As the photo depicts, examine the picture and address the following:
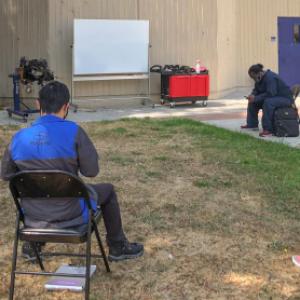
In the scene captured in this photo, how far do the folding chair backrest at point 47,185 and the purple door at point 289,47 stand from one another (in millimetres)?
13939

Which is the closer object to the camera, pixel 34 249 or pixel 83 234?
pixel 83 234

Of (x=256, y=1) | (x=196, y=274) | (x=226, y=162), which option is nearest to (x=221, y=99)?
(x=256, y=1)

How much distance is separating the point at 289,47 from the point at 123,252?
44.1 ft

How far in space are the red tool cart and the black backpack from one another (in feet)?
14.2

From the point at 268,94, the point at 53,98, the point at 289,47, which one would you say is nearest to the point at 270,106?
the point at 268,94

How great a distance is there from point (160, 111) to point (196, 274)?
844 cm

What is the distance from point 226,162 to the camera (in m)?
7.04

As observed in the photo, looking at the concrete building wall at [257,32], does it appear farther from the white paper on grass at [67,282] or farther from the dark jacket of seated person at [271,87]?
the white paper on grass at [67,282]

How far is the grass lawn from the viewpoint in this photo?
12.3 feet

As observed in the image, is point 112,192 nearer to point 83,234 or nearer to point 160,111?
point 83,234

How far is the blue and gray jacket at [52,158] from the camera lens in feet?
10.9

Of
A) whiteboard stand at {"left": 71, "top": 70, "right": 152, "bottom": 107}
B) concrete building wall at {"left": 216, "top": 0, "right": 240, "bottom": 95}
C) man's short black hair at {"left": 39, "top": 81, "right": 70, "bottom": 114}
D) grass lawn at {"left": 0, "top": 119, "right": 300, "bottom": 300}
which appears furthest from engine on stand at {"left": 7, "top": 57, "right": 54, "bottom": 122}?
man's short black hair at {"left": 39, "top": 81, "right": 70, "bottom": 114}

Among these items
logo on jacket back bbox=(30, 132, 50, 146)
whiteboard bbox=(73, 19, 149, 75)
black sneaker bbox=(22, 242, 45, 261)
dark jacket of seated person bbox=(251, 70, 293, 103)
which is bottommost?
black sneaker bbox=(22, 242, 45, 261)

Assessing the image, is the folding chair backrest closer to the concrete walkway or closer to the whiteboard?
the concrete walkway
